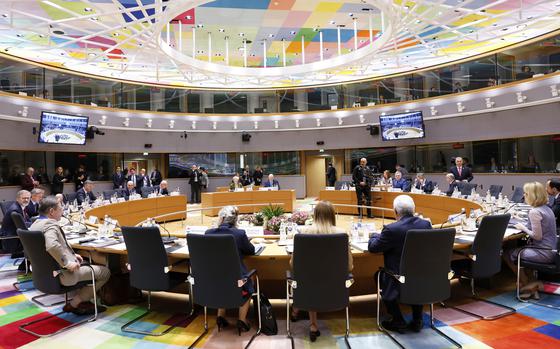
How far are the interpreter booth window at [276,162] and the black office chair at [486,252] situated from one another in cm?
1196

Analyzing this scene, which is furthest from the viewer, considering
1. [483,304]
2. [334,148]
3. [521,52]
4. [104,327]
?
[334,148]

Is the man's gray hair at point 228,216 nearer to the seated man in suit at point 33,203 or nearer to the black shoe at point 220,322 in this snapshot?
the black shoe at point 220,322

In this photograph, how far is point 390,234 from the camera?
297 centimetres

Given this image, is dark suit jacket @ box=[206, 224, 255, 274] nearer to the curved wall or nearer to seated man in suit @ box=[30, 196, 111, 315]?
seated man in suit @ box=[30, 196, 111, 315]

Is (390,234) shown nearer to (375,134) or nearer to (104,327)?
(104,327)

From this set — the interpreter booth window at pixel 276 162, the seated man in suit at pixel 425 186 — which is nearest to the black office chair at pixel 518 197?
the seated man in suit at pixel 425 186

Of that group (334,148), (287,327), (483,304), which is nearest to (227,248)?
(287,327)

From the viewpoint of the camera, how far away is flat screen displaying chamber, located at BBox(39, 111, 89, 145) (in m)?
10.1

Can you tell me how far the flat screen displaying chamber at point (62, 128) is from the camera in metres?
10.1

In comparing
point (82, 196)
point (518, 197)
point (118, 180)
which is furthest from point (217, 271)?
point (118, 180)

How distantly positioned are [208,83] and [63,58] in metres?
5.36

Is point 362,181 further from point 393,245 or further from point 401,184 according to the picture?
point 393,245

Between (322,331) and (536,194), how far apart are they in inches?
105

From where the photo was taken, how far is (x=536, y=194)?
11.9 feet
